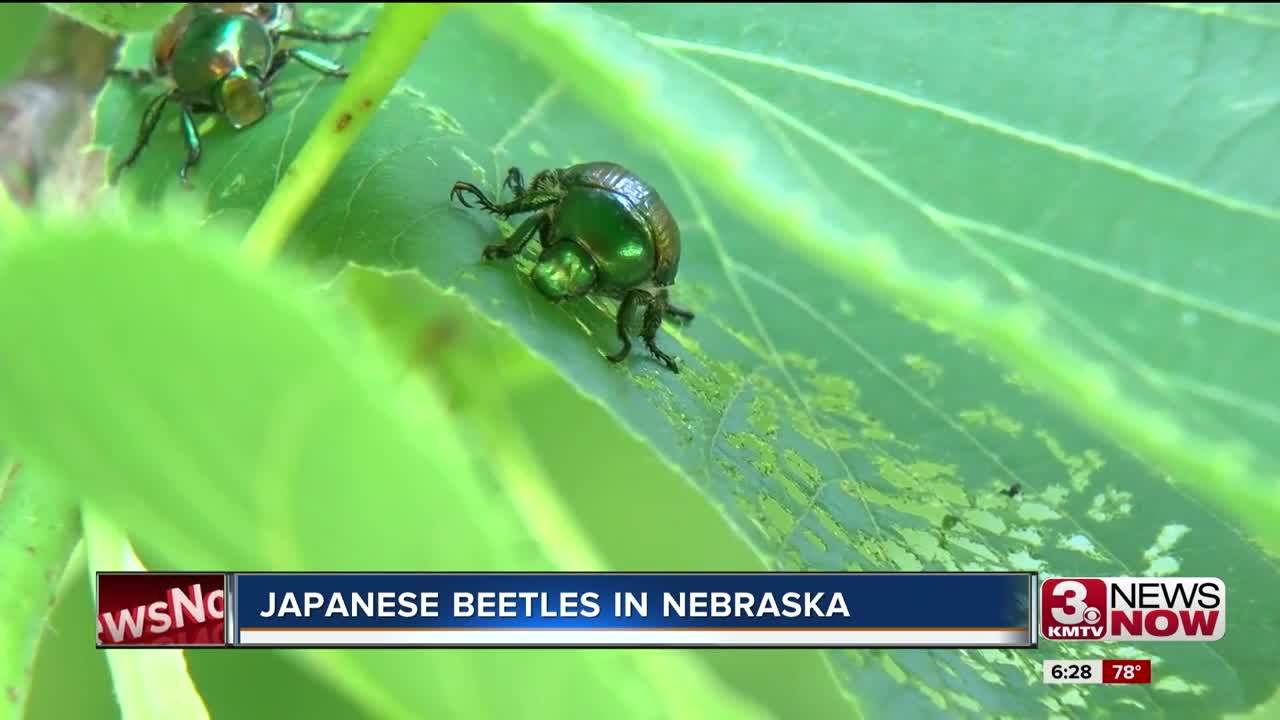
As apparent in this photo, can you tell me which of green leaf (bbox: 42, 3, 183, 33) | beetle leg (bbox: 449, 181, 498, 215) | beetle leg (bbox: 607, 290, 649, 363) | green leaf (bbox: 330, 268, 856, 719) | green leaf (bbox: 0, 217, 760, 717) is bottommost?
green leaf (bbox: 330, 268, 856, 719)

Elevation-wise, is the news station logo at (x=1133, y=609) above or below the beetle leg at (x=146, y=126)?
above

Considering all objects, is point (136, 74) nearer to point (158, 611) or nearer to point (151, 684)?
point (158, 611)

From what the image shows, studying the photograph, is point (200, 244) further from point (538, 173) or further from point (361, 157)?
point (538, 173)

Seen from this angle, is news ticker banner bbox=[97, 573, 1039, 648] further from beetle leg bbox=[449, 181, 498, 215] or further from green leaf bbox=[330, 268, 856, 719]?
green leaf bbox=[330, 268, 856, 719]

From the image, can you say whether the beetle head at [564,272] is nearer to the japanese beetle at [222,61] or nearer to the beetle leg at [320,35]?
the japanese beetle at [222,61]

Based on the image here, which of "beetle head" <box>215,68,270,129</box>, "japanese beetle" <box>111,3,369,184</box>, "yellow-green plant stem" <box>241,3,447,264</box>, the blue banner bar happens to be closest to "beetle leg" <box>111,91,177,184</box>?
"japanese beetle" <box>111,3,369,184</box>

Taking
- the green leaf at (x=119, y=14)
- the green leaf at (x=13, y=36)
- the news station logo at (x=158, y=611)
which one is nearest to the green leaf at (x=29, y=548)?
the news station logo at (x=158, y=611)

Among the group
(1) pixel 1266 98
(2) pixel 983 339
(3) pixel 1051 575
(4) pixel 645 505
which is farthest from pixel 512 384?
(2) pixel 983 339
